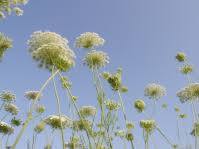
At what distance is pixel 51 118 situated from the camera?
11.3 metres

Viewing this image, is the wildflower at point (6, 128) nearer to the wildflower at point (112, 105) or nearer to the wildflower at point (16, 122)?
the wildflower at point (16, 122)

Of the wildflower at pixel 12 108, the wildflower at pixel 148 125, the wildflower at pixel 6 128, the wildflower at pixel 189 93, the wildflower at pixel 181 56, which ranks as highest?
the wildflower at pixel 181 56

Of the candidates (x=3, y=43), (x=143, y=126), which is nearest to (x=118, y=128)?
(x=143, y=126)

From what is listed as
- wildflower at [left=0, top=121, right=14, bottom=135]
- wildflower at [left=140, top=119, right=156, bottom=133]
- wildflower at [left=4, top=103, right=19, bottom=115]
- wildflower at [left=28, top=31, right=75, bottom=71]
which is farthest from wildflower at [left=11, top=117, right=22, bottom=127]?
wildflower at [left=28, top=31, right=75, bottom=71]

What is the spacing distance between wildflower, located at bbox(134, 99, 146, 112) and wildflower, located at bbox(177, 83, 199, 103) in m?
1.28

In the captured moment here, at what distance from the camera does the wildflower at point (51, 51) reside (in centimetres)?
562

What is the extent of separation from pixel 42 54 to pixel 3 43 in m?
3.62

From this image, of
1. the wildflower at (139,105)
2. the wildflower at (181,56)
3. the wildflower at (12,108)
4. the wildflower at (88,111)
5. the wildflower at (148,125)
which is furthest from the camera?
the wildflower at (12,108)

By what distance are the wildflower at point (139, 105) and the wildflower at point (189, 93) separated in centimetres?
128

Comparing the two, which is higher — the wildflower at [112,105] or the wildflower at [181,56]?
the wildflower at [181,56]

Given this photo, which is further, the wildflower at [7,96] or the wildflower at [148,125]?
the wildflower at [7,96]

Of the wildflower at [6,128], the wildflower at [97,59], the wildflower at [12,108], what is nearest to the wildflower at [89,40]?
the wildflower at [97,59]

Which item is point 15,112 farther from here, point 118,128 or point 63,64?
point 63,64

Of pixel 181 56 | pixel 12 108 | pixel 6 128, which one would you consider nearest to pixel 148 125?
pixel 181 56
